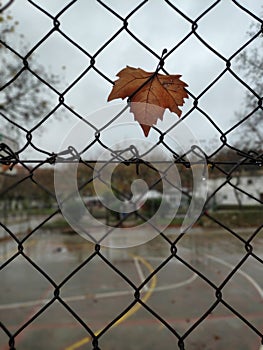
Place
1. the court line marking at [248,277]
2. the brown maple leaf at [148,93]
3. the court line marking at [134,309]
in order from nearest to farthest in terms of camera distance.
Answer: the brown maple leaf at [148,93]
the court line marking at [134,309]
the court line marking at [248,277]

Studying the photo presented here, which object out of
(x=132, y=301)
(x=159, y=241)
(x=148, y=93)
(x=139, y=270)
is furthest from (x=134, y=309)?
(x=148, y=93)

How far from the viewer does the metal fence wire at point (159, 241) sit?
0.44 m

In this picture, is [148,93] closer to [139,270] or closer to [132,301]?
[132,301]

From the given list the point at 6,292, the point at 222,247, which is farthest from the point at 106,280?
the point at 222,247

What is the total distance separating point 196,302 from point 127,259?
3.26 metres

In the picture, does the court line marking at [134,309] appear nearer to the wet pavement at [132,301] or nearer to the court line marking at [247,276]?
the wet pavement at [132,301]

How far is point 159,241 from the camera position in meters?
6.07

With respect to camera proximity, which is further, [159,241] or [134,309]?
[159,241]

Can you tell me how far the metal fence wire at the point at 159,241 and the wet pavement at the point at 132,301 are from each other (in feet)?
0.07

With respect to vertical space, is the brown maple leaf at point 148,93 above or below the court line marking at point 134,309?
above

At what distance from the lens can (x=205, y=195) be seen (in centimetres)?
50

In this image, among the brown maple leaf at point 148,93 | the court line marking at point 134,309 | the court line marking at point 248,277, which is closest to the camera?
the brown maple leaf at point 148,93

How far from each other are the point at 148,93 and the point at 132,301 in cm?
291

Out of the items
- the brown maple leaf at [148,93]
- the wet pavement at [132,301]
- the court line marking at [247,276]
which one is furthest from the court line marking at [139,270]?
the brown maple leaf at [148,93]
